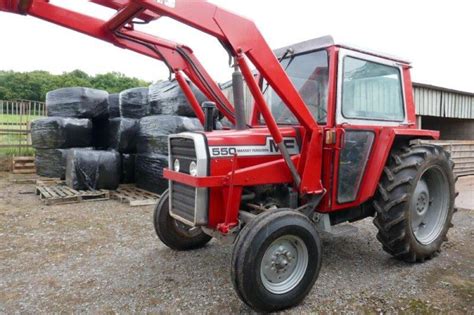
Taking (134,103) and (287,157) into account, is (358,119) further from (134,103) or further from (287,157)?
(134,103)

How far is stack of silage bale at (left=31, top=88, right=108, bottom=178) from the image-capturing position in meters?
8.23

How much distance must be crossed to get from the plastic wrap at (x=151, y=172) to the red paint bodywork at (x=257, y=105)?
130 inches

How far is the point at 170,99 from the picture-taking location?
7.20 meters

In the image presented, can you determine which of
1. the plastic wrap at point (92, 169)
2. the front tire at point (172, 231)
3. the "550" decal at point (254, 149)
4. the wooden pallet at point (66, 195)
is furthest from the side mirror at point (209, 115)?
the plastic wrap at point (92, 169)

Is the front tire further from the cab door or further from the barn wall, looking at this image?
the barn wall

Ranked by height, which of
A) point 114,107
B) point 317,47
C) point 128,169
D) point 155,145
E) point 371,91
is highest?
point 317,47

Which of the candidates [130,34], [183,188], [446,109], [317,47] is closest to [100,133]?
[130,34]

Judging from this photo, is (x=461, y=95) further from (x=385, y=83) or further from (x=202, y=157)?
(x=202, y=157)

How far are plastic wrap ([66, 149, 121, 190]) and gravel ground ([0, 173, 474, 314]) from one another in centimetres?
208

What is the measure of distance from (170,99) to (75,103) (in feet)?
8.73

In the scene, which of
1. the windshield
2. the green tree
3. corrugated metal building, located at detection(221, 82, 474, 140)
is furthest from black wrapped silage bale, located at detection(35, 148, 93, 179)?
the green tree

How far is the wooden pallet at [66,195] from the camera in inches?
268

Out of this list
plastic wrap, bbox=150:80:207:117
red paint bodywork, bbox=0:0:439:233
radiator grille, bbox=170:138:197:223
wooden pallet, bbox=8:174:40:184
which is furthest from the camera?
wooden pallet, bbox=8:174:40:184

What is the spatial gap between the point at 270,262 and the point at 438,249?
2.30 m
